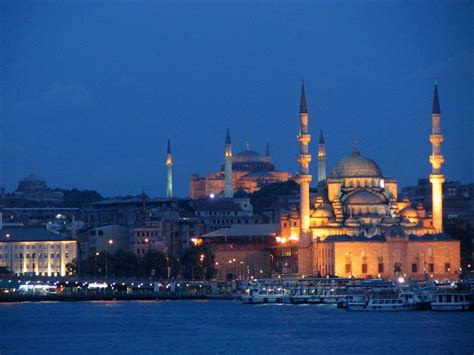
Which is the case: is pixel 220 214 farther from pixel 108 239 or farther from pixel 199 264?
pixel 199 264

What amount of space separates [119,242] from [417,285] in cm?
4315

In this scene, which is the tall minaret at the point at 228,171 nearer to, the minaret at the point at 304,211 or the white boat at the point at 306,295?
the minaret at the point at 304,211

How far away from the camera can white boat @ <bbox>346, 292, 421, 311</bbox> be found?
3866 inches

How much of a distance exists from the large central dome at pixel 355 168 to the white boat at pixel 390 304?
30.6 meters

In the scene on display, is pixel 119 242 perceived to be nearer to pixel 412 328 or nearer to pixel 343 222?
pixel 343 222

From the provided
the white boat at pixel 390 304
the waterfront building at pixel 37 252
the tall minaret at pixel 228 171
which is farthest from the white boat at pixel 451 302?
the tall minaret at pixel 228 171

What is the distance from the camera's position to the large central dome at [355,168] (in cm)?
13088

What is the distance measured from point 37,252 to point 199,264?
468 inches

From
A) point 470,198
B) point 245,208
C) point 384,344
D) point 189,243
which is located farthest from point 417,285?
point 470,198

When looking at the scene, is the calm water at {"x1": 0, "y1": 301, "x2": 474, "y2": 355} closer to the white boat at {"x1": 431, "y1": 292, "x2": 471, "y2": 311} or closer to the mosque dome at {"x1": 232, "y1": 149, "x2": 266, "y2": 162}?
the white boat at {"x1": 431, "y1": 292, "x2": 471, "y2": 311}

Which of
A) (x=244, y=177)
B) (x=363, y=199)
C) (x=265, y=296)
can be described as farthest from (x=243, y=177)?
(x=265, y=296)

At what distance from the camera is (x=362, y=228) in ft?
413

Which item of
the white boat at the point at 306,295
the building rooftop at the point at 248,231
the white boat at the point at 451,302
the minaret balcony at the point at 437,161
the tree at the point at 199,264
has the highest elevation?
the minaret balcony at the point at 437,161

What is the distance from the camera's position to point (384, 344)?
76875 mm
